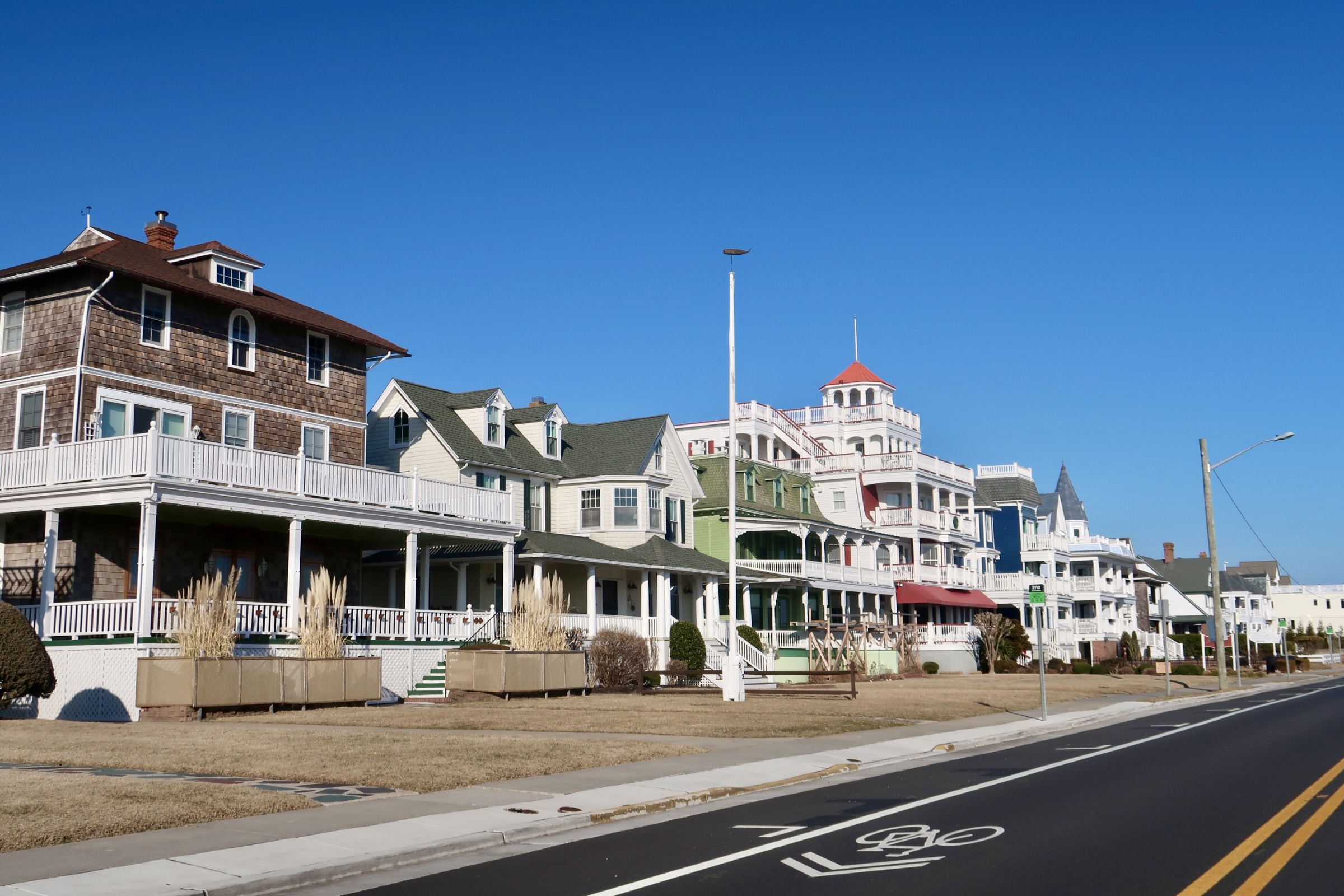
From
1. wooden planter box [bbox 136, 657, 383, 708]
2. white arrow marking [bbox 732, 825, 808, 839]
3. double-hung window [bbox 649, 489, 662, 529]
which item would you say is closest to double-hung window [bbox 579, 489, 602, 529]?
double-hung window [bbox 649, 489, 662, 529]

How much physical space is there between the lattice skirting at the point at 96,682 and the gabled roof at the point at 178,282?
356 inches

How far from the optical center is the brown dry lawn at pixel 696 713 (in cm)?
2209

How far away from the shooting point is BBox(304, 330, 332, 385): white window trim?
35.2 meters

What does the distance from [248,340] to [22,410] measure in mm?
5831

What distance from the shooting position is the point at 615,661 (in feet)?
117

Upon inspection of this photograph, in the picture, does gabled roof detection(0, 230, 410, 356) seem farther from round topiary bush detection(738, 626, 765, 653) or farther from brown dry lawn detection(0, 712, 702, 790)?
round topiary bush detection(738, 626, 765, 653)

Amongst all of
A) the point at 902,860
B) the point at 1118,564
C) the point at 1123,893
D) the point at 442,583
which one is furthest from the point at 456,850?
the point at 1118,564

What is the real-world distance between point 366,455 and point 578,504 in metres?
7.87

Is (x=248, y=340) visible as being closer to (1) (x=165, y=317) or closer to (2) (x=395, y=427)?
(1) (x=165, y=317)

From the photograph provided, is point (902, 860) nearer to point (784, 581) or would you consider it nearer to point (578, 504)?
point (578, 504)

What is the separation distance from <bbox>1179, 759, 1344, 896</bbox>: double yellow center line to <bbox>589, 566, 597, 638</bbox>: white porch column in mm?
26963

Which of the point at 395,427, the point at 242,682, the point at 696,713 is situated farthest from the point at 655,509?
the point at 242,682

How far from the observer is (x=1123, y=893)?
836cm

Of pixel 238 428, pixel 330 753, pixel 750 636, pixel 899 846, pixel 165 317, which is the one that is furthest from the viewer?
pixel 750 636
